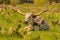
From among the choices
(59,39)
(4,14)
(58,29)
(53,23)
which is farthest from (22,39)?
(4,14)

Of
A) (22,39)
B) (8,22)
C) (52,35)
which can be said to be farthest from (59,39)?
(8,22)

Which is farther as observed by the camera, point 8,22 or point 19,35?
point 8,22

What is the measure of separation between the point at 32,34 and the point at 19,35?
42 centimetres

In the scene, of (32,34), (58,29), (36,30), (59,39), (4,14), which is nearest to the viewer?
(59,39)

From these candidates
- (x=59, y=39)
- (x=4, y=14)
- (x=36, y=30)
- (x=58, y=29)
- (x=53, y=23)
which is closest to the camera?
(x=59, y=39)

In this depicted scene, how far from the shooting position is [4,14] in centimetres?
1292

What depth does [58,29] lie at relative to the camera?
9984 mm

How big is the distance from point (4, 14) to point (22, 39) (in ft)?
15.4

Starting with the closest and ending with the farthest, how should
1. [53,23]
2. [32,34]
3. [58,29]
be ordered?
[32,34], [58,29], [53,23]

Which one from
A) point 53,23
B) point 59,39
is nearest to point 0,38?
point 59,39

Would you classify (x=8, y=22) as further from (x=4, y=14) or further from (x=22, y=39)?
(x=22, y=39)

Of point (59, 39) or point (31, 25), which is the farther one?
point (31, 25)

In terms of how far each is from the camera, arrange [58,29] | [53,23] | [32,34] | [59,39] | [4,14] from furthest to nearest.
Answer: [4,14] < [53,23] < [58,29] < [32,34] < [59,39]

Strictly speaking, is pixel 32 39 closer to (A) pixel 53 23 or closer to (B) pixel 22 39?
(B) pixel 22 39
